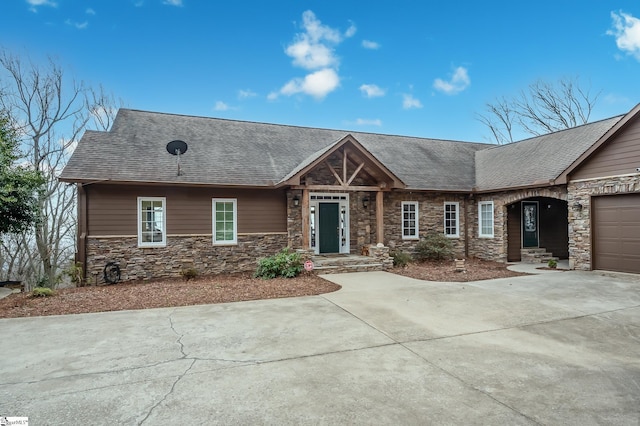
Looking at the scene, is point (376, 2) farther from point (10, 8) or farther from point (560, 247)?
point (10, 8)

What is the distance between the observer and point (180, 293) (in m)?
8.54

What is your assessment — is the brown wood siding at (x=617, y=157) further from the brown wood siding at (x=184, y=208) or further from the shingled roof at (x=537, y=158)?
the brown wood siding at (x=184, y=208)

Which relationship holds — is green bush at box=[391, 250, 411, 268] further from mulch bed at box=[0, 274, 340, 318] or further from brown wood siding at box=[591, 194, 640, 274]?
brown wood siding at box=[591, 194, 640, 274]

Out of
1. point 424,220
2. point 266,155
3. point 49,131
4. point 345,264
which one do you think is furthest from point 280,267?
point 49,131

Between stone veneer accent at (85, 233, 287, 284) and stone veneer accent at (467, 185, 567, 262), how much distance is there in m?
8.53

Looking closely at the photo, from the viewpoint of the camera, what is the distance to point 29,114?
17.9m

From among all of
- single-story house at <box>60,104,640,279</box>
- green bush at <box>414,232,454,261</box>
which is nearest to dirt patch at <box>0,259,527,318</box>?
single-story house at <box>60,104,640,279</box>

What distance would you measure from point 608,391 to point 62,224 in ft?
76.6

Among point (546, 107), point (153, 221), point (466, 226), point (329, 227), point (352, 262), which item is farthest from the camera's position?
point (546, 107)

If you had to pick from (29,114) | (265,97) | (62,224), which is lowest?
(62,224)

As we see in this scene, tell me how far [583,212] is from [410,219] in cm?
582

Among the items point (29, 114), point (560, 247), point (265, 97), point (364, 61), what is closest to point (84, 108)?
point (29, 114)

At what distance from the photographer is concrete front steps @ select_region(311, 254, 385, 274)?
37.7ft

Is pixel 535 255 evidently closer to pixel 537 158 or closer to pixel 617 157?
pixel 537 158
